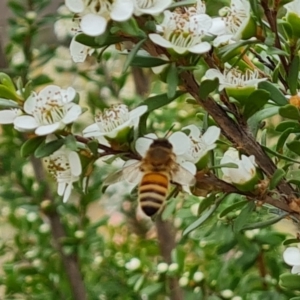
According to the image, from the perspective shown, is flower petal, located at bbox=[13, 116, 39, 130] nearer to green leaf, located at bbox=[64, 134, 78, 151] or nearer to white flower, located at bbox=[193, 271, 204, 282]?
green leaf, located at bbox=[64, 134, 78, 151]

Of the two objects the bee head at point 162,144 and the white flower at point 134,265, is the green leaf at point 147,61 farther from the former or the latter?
the white flower at point 134,265

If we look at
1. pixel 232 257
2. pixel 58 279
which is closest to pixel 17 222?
pixel 58 279

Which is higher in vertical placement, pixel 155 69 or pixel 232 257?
pixel 155 69

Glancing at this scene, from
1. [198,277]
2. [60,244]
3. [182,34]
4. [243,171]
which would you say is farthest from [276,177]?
[60,244]

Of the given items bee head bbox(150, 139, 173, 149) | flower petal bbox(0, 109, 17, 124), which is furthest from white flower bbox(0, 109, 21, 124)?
bee head bbox(150, 139, 173, 149)

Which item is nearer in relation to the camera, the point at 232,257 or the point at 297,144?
the point at 297,144

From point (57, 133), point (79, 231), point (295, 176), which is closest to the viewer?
point (57, 133)

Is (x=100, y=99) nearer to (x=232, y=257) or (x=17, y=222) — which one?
(x=17, y=222)

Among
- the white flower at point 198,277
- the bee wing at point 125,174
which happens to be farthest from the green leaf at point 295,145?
the white flower at point 198,277
